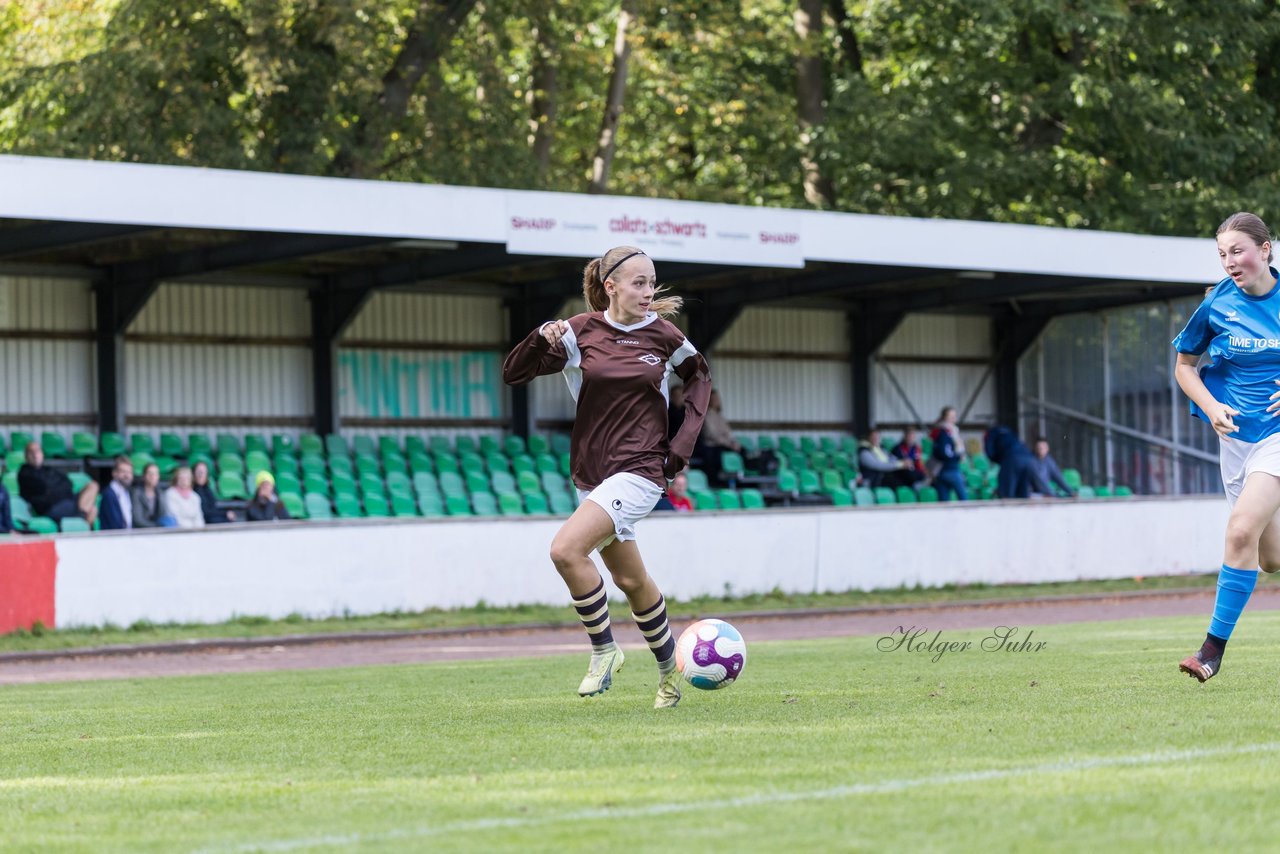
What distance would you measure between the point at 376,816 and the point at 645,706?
3021 mm

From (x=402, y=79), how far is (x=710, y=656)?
927 inches

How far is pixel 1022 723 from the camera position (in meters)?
6.70

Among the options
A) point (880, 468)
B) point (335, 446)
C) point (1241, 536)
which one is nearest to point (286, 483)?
point (335, 446)

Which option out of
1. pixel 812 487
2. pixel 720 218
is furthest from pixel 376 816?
pixel 812 487

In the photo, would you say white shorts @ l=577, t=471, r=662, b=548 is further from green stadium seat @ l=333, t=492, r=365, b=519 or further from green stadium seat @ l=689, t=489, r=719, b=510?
green stadium seat @ l=689, t=489, r=719, b=510

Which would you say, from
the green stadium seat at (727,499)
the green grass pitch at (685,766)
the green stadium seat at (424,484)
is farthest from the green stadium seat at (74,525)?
the green grass pitch at (685,766)

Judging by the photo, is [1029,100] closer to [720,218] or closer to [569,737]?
[720,218]

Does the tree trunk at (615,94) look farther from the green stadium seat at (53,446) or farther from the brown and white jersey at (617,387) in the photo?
the brown and white jersey at (617,387)

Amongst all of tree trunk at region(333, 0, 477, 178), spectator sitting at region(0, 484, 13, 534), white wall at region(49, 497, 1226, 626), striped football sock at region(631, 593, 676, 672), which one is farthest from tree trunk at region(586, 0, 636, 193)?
striped football sock at region(631, 593, 676, 672)

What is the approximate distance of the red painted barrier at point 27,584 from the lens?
16.0 metres

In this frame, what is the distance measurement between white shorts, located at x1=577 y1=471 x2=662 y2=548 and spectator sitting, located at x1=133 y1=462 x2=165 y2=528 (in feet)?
38.8

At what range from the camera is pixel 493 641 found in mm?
16578

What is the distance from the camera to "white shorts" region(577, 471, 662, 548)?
7.58 m

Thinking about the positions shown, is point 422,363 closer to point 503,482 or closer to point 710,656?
point 503,482
